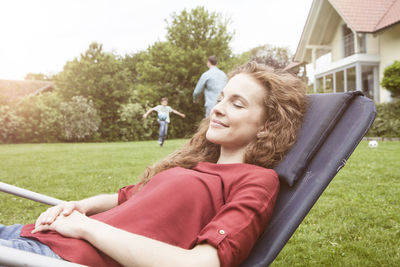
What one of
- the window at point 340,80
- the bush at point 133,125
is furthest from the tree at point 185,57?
the window at point 340,80

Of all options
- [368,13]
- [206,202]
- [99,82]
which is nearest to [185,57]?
[99,82]

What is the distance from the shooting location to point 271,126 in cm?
190

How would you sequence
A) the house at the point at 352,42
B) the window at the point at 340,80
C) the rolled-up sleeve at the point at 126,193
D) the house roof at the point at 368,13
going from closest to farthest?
the rolled-up sleeve at the point at 126,193
the house roof at the point at 368,13
the house at the point at 352,42
the window at the point at 340,80

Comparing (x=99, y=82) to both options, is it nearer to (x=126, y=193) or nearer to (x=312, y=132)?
(x=126, y=193)

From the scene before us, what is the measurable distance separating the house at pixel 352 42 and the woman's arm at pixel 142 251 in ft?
56.0

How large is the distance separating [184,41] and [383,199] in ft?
78.2

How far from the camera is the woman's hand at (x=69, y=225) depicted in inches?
54.1

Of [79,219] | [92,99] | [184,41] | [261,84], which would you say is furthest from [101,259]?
[184,41]

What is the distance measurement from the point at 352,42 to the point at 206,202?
65.4 feet

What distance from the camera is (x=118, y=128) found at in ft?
70.8

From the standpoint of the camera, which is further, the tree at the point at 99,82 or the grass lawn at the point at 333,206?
the tree at the point at 99,82

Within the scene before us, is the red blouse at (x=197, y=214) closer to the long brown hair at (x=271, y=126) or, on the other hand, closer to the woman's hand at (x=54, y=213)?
the woman's hand at (x=54, y=213)

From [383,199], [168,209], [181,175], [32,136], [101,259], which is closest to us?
[101,259]

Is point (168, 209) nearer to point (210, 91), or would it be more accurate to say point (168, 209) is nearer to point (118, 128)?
point (210, 91)
